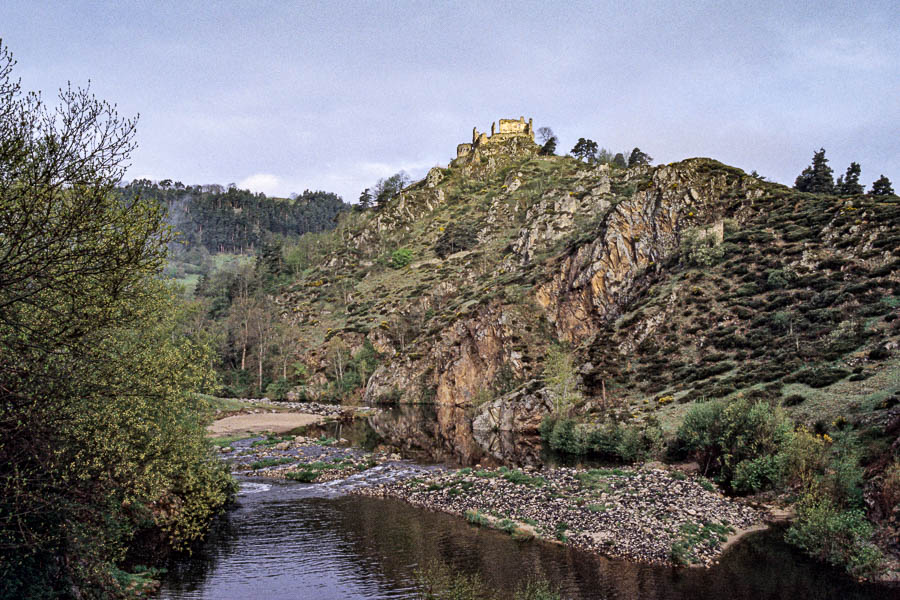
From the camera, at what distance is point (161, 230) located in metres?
13.7

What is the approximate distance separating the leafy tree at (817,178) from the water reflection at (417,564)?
328 ft

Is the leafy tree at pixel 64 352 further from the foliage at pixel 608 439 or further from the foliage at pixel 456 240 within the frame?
the foliage at pixel 456 240

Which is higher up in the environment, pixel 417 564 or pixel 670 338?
pixel 670 338

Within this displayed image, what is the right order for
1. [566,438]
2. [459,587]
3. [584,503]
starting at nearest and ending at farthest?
[459,587] < [584,503] < [566,438]

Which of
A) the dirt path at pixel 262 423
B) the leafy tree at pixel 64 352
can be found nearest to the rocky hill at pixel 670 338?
the dirt path at pixel 262 423

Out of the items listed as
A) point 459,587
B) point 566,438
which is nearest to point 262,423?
point 566,438

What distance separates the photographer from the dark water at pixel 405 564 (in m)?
19.0

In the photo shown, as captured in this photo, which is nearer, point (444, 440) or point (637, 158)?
point (444, 440)

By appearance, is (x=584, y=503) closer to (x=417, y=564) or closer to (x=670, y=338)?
(x=417, y=564)

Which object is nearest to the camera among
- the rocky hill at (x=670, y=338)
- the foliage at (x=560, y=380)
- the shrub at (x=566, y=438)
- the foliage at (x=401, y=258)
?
the rocky hill at (x=670, y=338)

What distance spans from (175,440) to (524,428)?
40965mm

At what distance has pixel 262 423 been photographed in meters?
64.8

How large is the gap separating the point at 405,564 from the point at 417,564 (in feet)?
1.72

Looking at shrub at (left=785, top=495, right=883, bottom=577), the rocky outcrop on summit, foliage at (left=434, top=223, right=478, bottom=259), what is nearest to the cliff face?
the rocky outcrop on summit
